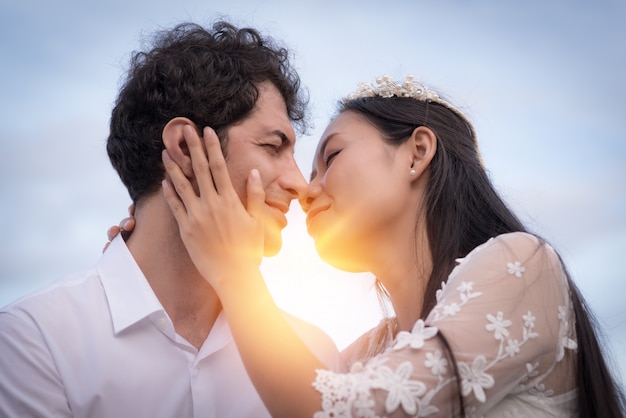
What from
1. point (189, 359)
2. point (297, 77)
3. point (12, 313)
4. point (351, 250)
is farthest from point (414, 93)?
point (12, 313)

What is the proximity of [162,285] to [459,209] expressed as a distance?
176 centimetres

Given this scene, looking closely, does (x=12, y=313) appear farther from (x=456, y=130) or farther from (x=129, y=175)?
(x=456, y=130)

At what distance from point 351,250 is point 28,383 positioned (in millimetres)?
2030

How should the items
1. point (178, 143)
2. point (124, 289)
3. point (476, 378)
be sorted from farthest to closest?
point (178, 143) < point (124, 289) < point (476, 378)

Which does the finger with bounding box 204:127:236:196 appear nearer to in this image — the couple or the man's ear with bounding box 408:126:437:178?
the couple

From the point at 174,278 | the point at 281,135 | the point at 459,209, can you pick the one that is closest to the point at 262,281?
the point at 174,278

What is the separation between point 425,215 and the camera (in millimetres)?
3896

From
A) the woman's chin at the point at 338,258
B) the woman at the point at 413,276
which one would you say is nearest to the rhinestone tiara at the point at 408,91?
the woman at the point at 413,276

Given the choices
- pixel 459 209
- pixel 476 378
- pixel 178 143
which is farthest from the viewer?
pixel 459 209

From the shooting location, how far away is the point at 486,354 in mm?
2547

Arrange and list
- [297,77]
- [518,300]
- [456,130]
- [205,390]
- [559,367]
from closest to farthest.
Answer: [518,300]
[559,367]
[205,390]
[456,130]
[297,77]

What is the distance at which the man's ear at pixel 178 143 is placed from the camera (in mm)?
3525

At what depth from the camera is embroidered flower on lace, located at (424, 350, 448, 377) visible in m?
2.44

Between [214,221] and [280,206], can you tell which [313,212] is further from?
[214,221]
